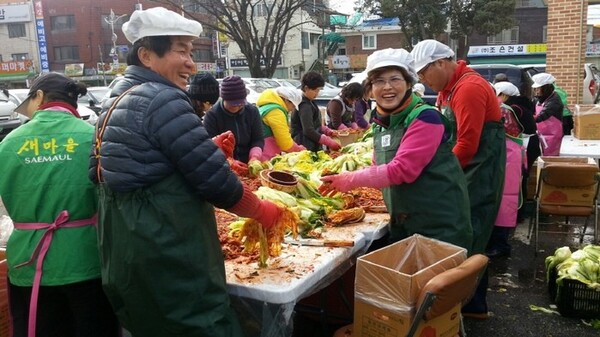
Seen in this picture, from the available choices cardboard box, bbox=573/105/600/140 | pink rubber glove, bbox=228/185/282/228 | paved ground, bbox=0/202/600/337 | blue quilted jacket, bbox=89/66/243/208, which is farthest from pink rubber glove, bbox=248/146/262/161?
cardboard box, bbox=573/105/600/140

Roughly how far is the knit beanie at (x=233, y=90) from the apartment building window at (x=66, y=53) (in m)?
46.3

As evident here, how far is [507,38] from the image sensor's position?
4166 cm

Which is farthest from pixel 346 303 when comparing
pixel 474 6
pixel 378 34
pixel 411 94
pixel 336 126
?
pixel 378 34

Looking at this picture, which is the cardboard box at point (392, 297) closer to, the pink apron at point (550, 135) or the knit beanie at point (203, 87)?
the knit beanie at point (203, 87)

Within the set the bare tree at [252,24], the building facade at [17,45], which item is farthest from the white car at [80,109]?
the building facade at [17,45]

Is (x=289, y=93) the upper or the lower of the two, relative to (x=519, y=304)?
upper

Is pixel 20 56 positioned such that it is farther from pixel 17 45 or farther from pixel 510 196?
pixel 510 196

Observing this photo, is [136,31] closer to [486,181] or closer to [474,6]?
[486,181]

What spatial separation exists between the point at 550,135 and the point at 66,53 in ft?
155

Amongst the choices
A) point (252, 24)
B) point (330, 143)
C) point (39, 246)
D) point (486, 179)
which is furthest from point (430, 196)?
point (252, 24)

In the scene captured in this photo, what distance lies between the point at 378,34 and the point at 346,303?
1878 inches

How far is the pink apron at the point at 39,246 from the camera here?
2.31 meters

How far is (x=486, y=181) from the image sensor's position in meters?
3.64

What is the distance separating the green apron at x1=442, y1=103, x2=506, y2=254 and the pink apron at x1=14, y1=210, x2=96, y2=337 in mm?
2528
